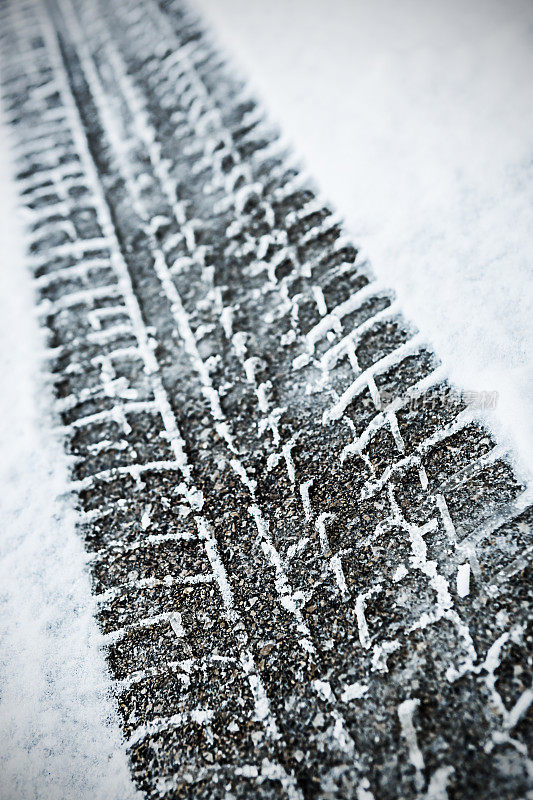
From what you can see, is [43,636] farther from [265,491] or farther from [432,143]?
[432,143]

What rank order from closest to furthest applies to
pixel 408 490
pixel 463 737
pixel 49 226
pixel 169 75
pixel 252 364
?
pixel 463 737 → pixel 408 490 → pixel 252 364 → pixel 49 226 → pixel 169 75

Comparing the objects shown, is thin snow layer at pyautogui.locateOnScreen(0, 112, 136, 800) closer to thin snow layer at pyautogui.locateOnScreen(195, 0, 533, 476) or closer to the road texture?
the road texture

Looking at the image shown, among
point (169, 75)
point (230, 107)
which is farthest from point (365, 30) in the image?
point (169, 75)

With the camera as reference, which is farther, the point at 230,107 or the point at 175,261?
the point at 230,107

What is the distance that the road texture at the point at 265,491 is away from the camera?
3.47 ft

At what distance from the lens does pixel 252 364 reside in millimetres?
1589

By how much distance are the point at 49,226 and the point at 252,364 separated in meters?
1.07

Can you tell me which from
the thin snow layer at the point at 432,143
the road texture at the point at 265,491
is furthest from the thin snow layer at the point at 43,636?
the thin snow layer at the point at 432,143

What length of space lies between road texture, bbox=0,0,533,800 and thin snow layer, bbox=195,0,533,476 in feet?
0.33

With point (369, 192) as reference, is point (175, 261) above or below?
above

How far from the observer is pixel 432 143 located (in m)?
1.75

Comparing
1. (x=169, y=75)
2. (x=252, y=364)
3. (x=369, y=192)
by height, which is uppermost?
(x=169, y=75)

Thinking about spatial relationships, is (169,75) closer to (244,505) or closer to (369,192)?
(369,192)

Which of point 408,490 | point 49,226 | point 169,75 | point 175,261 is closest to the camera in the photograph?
point 408,490
